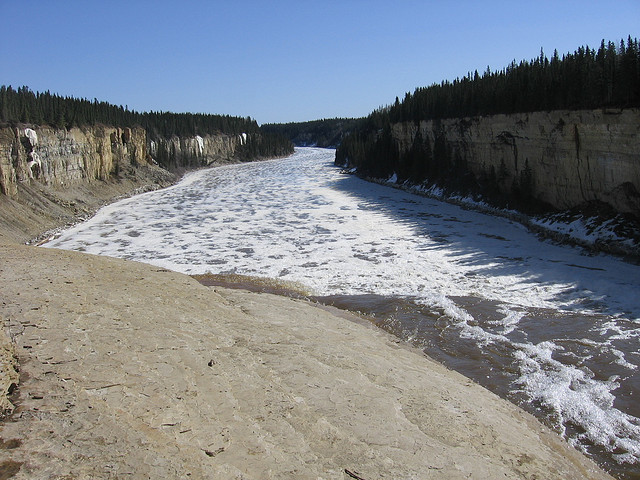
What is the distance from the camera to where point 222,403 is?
614cm

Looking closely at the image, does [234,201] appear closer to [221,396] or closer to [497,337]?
[497,337]

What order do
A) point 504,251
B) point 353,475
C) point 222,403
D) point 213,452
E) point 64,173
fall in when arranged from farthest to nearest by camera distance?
1. point 64,173
2. point 504,251
3. point 222,403
4. point 353,475
5. point 213,452

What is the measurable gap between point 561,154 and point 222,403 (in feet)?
75.3

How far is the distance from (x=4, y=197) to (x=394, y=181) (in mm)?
31865

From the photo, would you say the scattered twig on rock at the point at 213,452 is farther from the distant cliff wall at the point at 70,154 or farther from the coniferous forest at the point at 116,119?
the coniferous forest at the point at 116,119

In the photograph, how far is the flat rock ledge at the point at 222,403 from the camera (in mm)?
4906

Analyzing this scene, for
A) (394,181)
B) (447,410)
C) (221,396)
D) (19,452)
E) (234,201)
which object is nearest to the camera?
(19,452)

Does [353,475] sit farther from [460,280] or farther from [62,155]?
[62,155]

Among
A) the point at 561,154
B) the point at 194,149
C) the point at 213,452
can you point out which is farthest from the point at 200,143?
the point at 213,452

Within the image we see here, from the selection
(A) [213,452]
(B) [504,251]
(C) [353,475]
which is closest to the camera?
(A) [213,452]

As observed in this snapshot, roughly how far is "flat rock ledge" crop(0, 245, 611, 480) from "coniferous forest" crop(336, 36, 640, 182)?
57.2ft

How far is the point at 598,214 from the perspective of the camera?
2131cm

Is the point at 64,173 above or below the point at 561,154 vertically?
above

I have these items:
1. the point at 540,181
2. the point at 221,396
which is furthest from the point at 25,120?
the point at 221,396
